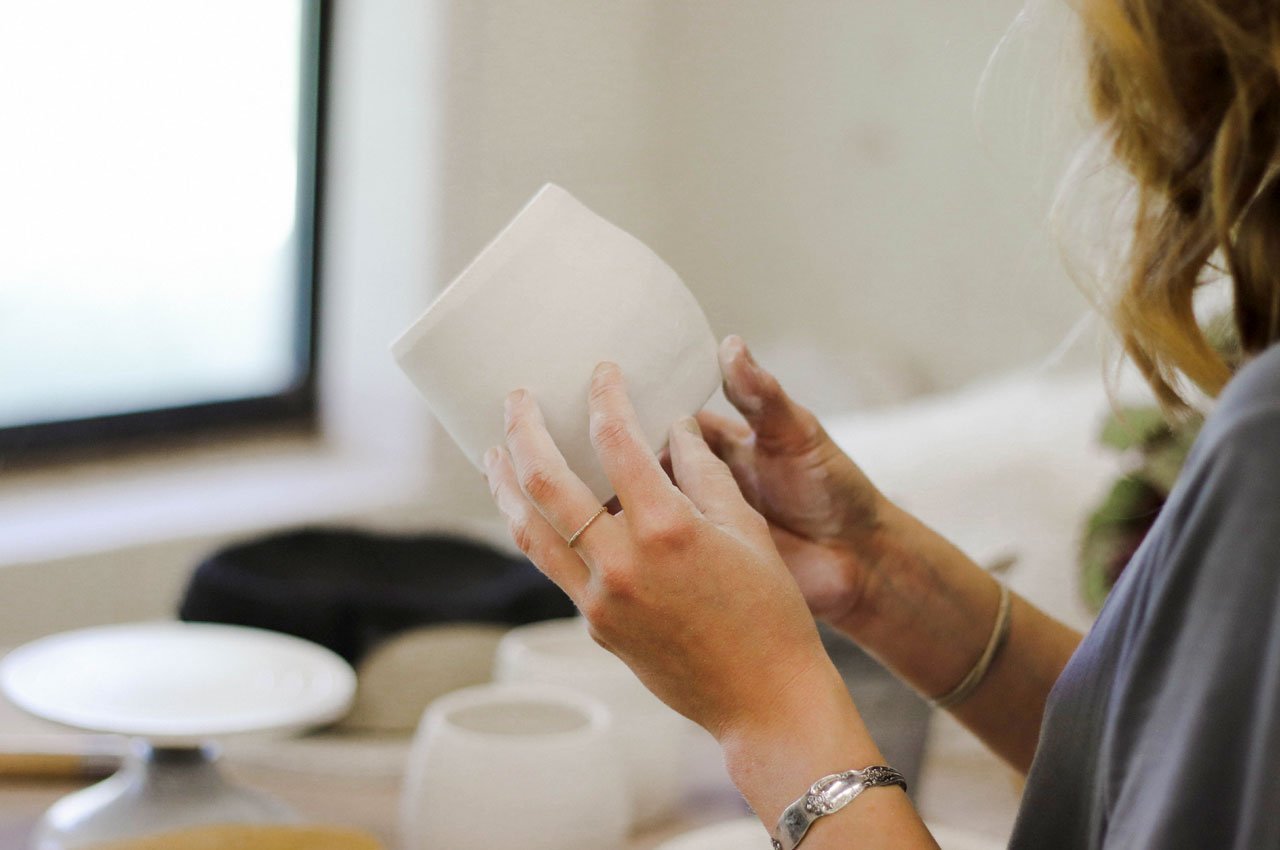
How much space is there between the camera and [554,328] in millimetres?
493

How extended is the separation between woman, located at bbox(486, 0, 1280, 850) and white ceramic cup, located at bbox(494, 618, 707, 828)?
23cm

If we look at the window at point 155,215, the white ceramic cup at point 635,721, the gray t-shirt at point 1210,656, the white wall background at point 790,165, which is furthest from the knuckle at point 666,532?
the white wall background at point 790,165

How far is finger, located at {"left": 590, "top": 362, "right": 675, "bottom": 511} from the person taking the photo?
46 cm

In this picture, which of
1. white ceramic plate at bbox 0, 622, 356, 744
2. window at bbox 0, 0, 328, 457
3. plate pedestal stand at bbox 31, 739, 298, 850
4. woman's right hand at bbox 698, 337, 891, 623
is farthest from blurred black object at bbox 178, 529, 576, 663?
window at bbox 0, 0, 328, 457

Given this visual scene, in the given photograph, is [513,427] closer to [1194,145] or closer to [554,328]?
[554,328]

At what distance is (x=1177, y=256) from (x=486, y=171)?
4.18 ft

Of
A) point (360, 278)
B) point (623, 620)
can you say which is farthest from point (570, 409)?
point (360, 278)

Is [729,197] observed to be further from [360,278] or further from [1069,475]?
[1069,475]

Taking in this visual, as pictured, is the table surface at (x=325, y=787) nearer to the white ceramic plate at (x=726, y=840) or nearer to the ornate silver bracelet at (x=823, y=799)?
the white ceramic plate at (x=726, y=840)

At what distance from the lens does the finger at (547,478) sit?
1.55ft

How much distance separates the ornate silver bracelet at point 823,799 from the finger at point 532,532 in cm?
10

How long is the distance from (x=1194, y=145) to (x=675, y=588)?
225 millimetres

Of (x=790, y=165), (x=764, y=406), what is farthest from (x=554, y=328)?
(x=790, y=165)

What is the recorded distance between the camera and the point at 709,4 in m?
1.98
